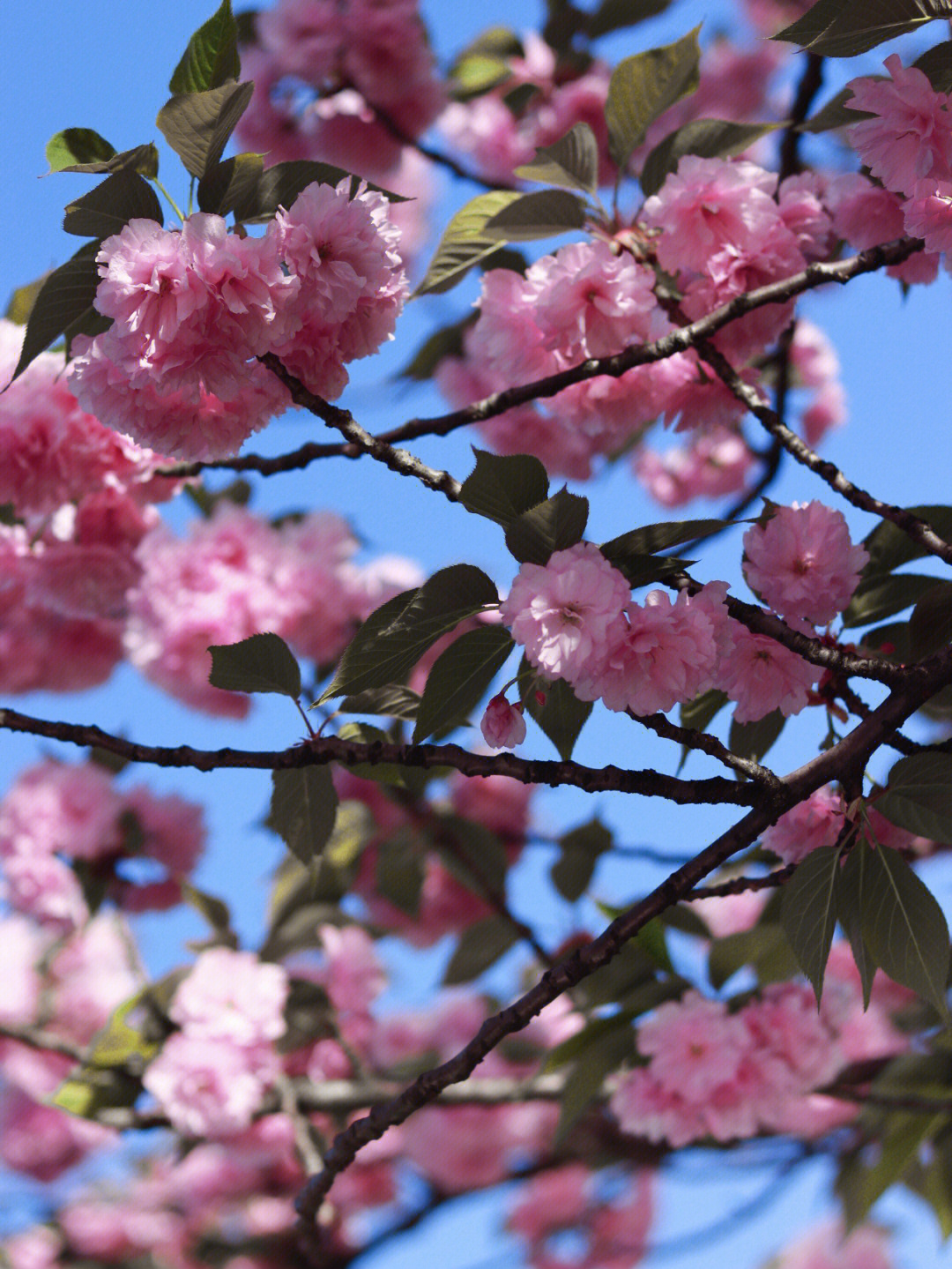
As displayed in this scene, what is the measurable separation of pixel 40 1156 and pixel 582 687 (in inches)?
167

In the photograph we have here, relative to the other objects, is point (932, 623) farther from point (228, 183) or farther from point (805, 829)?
point (228, 183)

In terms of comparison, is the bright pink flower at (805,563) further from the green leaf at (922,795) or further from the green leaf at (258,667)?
the green leaf at (258,667)

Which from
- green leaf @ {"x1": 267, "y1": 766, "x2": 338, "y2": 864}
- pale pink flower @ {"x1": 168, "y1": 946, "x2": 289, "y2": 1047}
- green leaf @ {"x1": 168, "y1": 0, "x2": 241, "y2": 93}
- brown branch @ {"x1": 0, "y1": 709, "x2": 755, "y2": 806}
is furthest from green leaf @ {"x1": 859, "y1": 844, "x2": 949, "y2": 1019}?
pale pink flower @ {"x1": 168, "y1": 946, "x2": 289, "y2": 1047}

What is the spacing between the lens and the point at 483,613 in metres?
2.06

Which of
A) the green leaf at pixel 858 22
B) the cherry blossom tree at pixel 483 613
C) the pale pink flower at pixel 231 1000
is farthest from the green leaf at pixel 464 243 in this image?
the pale pink flower at pixel 231 1000

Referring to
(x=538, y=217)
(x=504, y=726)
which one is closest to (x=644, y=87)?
(x=538, y=217)

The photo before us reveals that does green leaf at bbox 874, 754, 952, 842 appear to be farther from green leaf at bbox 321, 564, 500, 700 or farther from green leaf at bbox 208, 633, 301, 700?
green leaf at bbox 208, 633, 301, 700

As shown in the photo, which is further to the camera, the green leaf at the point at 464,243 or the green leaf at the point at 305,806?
the green leaf at the point at 464,243

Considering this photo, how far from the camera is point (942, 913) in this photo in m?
1.03

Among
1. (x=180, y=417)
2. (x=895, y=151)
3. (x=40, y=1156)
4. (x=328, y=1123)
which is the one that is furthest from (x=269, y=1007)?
(x=40, y=1156)

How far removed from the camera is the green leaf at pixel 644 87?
150 cm

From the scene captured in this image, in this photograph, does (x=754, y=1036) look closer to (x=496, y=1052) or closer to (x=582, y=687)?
Result: (x=582, y=687)

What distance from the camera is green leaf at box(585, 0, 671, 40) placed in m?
2.66

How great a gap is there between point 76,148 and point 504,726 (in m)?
0.73
